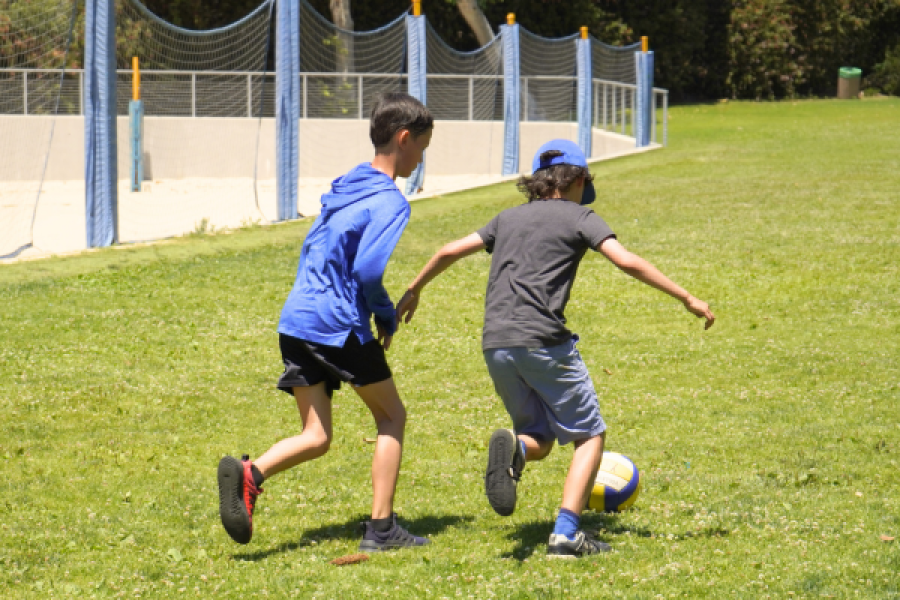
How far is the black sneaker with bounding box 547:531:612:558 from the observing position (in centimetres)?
450

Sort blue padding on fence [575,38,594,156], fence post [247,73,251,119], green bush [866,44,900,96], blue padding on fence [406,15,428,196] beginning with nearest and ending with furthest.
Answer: fence post [247,73,251,119] < blue padding on fence [406,15,428,196] < blue padding on fence [575,38,594,156] < green bush [866,44,900,96]

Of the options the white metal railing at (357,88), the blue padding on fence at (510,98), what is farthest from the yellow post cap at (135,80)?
the blue padding on fence at (510,98)

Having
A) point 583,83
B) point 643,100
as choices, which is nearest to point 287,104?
point 583,83

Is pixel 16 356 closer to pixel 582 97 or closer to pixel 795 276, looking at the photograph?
pixel 795 276

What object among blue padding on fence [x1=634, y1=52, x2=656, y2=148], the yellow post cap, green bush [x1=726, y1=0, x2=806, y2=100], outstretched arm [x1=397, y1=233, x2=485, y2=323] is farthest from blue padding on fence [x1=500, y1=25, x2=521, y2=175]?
green bush [x1=726, y1=0, x2=806, y2=100]

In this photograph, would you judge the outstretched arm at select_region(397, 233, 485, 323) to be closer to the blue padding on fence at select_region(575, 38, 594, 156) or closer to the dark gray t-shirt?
the dark gray t-shirt

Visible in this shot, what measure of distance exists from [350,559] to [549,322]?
1191 millimetres

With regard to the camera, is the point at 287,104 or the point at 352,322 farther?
the point at 287,104

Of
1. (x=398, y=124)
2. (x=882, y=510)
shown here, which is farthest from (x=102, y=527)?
(x=882, y=510)

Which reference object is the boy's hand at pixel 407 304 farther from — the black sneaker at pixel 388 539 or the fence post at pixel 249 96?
the fence post at pixel 249 96

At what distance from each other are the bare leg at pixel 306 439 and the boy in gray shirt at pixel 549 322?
68cm

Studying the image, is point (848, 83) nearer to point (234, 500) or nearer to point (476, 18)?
point (476, 18)

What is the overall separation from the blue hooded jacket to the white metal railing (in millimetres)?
10142

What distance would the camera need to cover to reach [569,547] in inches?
177
